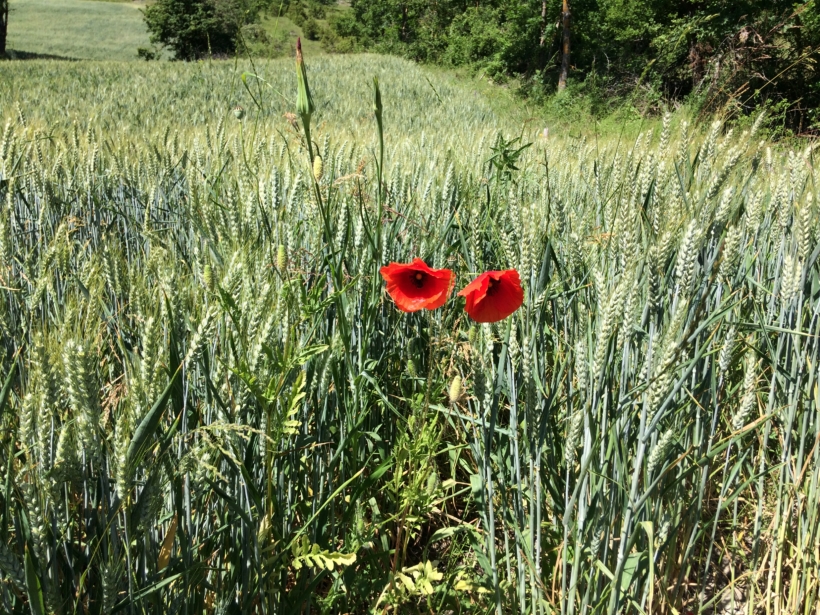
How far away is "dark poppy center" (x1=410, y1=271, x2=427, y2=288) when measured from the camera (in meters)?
1.02

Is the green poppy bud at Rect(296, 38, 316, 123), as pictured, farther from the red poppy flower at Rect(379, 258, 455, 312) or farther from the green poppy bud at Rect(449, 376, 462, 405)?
the green poppy bud at Rect(449, 376, 462, 405)

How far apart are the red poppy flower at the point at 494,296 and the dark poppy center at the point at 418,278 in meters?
0.20

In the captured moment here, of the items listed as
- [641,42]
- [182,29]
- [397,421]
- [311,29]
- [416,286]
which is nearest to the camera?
[416,286]

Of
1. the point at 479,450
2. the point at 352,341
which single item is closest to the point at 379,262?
the point at 352,341

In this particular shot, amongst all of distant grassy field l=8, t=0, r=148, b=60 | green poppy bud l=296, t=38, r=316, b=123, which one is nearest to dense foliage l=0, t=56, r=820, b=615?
green poppy bud l=296, t=38, r=316, b=123

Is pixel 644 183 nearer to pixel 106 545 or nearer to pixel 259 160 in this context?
pixel 106 545

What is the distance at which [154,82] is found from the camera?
36.5 feet

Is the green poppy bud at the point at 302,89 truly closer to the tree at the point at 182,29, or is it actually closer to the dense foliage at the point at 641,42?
the dense foliage at the point at 641,42

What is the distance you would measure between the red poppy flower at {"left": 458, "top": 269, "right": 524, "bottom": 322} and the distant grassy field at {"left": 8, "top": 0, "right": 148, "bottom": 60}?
31.5 m

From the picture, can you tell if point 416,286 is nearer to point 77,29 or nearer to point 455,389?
point 455,389

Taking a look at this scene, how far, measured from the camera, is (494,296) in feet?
2.73

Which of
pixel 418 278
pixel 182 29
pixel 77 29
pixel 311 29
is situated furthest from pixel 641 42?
pixel 77 29

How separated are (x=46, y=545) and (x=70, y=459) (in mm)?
87

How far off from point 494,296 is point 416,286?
203mm
